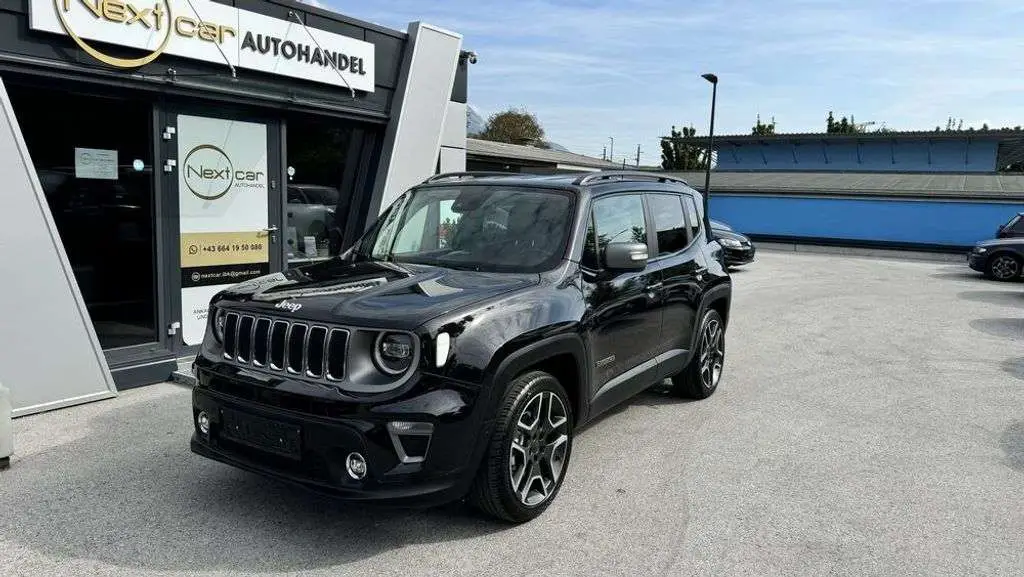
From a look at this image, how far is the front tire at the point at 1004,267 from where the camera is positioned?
16.9 metres

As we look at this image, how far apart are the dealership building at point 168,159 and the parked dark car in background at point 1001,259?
47.3 feet

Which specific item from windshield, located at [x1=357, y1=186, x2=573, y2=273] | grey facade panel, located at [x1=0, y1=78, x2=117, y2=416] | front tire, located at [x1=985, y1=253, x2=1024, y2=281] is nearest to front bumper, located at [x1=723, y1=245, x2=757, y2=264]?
front tire, located at [x1=985, y1=253, x2=1024, y2=281]

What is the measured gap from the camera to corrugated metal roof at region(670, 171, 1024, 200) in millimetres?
26625

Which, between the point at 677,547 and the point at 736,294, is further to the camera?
the point at 736,294

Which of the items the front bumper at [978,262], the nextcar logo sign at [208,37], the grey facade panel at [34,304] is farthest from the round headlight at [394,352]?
the front bumper at [978,262]

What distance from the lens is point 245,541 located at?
3693mm

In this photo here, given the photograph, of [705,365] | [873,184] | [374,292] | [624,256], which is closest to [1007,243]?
[873,184]

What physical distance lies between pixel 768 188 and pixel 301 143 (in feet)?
83.7

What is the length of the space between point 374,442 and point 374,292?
81 cm

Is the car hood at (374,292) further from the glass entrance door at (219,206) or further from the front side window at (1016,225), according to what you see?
the front side window at (1016,225)

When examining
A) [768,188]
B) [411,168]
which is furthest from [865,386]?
[768,188]

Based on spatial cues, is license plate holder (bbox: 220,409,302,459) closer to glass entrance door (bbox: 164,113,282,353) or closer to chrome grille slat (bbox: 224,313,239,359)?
chrome grille slat (bbox: 224,313,239,359)

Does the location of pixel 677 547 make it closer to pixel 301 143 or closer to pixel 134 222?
pixel 134 222

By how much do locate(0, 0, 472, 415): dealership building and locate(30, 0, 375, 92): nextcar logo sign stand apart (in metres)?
0.01
